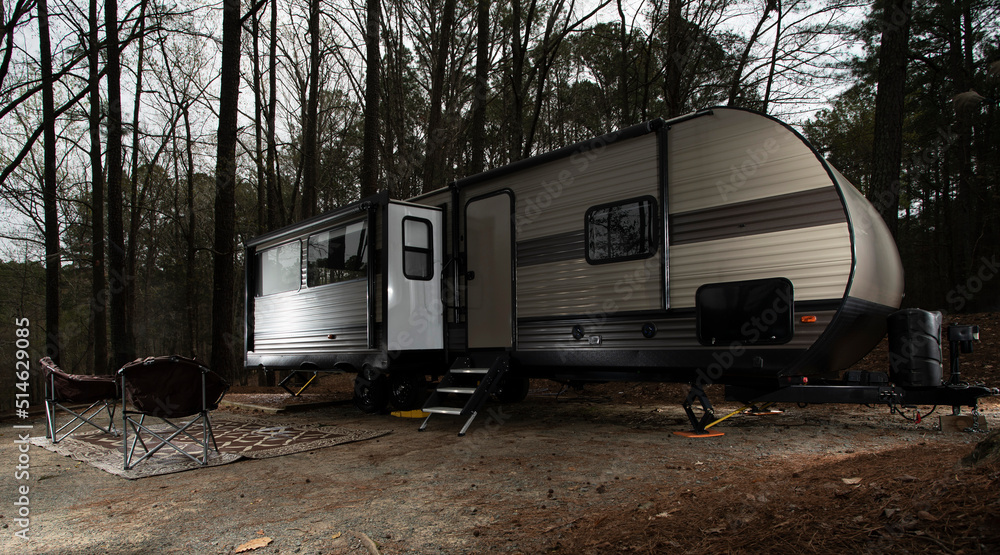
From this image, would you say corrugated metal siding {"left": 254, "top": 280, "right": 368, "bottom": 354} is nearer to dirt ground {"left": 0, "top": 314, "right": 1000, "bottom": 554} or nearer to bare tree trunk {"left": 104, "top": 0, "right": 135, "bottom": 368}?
dirt ground {"left": 0, "top": 314, "right": 1000, "bottom": 554}

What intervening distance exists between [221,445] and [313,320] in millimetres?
2919

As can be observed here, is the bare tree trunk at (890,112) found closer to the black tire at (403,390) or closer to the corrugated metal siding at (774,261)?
the corrugated metal siding at (774,261)

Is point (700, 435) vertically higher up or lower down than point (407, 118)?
lower down

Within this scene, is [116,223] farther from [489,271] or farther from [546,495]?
[546,495]

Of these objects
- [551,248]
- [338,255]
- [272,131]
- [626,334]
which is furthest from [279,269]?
[272,131]

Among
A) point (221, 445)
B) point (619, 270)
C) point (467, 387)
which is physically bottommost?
point (221, 445)

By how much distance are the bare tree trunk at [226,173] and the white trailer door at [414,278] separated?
5.30 meters

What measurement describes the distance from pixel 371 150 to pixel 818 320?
9.51 meters

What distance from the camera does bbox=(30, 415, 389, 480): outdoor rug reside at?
4.81 m

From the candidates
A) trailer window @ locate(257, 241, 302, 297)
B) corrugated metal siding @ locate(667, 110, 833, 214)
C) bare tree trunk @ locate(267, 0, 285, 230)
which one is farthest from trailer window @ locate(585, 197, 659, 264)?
bare tree trunk @ locate(267, 0, 285, 230)

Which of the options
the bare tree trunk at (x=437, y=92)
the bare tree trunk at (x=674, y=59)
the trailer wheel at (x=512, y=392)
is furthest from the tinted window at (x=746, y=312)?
the bare tree trunk at (x=437, y=92)

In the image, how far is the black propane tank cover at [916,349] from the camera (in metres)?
4.84

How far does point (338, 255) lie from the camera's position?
26.3 feet

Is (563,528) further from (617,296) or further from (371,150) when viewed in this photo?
(371,150)
